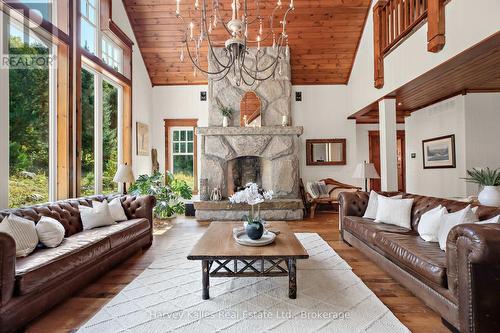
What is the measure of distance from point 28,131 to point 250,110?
4.13 metres

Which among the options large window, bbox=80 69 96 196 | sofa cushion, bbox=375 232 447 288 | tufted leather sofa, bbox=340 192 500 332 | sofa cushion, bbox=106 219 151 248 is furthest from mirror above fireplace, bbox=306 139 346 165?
large window, bbox=80 69 96 196

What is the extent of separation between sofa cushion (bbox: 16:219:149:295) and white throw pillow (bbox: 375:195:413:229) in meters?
3.18

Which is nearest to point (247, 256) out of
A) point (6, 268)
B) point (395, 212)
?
point (6, 268)

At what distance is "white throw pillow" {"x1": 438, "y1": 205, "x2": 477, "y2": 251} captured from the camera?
2287 millimetres

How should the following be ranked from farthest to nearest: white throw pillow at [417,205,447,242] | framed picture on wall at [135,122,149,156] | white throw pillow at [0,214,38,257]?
framed picture on wall at [135,122,149,156]
white throw pillow at [417,205,447,242]
white throw pillow at [0,214,38,257]

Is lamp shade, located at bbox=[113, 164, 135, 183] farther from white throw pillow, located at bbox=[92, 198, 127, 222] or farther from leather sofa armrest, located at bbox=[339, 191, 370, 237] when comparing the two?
leather sofa armrest, located at bbox=[339, 191, 370, 237]

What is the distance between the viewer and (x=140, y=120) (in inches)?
241

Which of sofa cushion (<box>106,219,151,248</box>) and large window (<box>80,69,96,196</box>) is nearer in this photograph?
sofa cushion (<box>106,219,151,248</box>)

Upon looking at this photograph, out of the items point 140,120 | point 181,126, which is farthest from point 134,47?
point 181,126

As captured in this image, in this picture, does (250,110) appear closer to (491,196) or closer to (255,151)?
(255,151)

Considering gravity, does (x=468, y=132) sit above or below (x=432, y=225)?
above

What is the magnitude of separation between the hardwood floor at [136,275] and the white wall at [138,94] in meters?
2.59

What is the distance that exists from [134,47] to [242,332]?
6.00m

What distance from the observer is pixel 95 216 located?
10.8 ft
